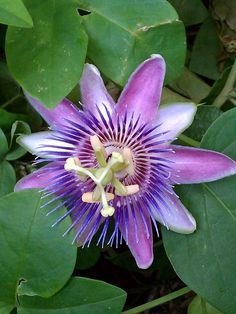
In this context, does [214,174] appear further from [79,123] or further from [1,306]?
[1,306]

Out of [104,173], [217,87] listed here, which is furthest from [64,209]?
[217,87]

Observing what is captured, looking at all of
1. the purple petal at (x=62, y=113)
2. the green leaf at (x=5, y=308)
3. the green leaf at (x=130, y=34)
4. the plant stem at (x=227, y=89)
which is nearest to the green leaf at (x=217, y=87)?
the plant stem at (x=227, y=89)

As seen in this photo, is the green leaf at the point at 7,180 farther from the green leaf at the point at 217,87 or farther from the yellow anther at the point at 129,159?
the green leaf at the point at 217,87

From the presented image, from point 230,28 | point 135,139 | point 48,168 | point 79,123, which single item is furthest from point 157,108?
point 230,28

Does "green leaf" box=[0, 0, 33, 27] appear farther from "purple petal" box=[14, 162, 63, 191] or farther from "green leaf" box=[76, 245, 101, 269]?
"green leaf" box=[76, 245, 101, 269]

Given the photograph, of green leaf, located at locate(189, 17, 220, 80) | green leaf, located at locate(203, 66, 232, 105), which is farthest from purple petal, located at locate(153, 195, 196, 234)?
green leaf, located at locate(189, 17, 220, 80)
